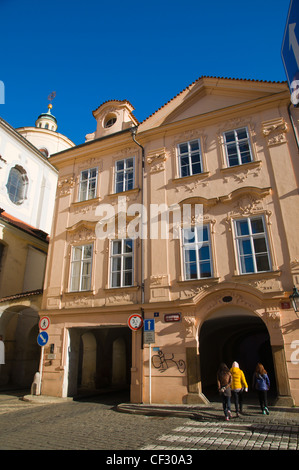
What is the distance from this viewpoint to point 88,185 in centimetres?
1592

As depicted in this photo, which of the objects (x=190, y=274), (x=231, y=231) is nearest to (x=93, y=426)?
(x=190, y=274)

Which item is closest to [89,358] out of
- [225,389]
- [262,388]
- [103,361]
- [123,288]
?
[103,361]

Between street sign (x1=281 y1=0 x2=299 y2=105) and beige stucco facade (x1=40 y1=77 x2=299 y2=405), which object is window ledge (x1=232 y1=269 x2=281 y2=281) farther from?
street sign (x1=281 y1=0 x2=299 y2=105)

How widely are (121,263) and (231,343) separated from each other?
8.74 metres

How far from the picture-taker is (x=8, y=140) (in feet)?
84.0

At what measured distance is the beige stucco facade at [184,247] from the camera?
1074cm

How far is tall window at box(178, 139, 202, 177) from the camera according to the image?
13570 millimetres

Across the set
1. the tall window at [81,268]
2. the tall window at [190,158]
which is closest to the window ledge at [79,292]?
the tall window at [81,268]

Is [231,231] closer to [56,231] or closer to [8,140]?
[56,231]

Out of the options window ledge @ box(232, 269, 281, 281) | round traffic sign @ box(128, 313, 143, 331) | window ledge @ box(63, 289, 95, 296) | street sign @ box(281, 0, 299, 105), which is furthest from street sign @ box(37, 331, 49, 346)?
street sign @ box(281, 0, 299, 105)

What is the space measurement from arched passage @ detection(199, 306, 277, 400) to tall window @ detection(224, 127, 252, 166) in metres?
5.89

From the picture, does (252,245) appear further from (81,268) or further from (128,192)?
(81,268)

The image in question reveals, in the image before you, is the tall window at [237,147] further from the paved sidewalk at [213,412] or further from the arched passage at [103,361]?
the arched passage at [103,361]
